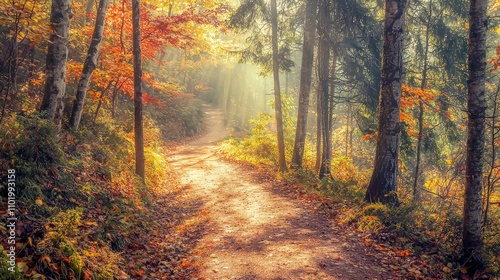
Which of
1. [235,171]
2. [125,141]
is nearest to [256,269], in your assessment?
[125,141]

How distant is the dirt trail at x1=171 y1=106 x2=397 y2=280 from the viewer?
5.61m

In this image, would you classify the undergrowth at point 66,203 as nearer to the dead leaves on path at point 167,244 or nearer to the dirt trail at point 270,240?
the dead leaves on path at point 167,244

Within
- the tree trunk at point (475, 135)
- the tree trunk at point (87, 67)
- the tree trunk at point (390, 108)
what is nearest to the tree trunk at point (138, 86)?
the tree trunk at point (87, 67)

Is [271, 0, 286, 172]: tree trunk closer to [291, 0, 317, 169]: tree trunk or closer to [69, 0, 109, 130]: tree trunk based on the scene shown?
[291, 0, 317, 169]: tree trunk

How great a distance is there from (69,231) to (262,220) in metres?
4.63

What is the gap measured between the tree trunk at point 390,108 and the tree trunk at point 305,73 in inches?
206

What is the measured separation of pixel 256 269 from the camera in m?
5.73

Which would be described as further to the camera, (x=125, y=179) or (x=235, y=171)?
(x=235, y=171)

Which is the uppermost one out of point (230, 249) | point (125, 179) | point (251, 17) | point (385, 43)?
point (251, 17)

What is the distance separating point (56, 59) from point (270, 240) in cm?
685

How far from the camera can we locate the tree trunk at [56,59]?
7.77 meters

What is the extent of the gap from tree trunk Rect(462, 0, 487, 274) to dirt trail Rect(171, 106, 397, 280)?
1.86m

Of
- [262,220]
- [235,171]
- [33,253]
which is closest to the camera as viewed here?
[33,253]

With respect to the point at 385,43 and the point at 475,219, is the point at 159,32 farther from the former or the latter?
the point at 475,219
